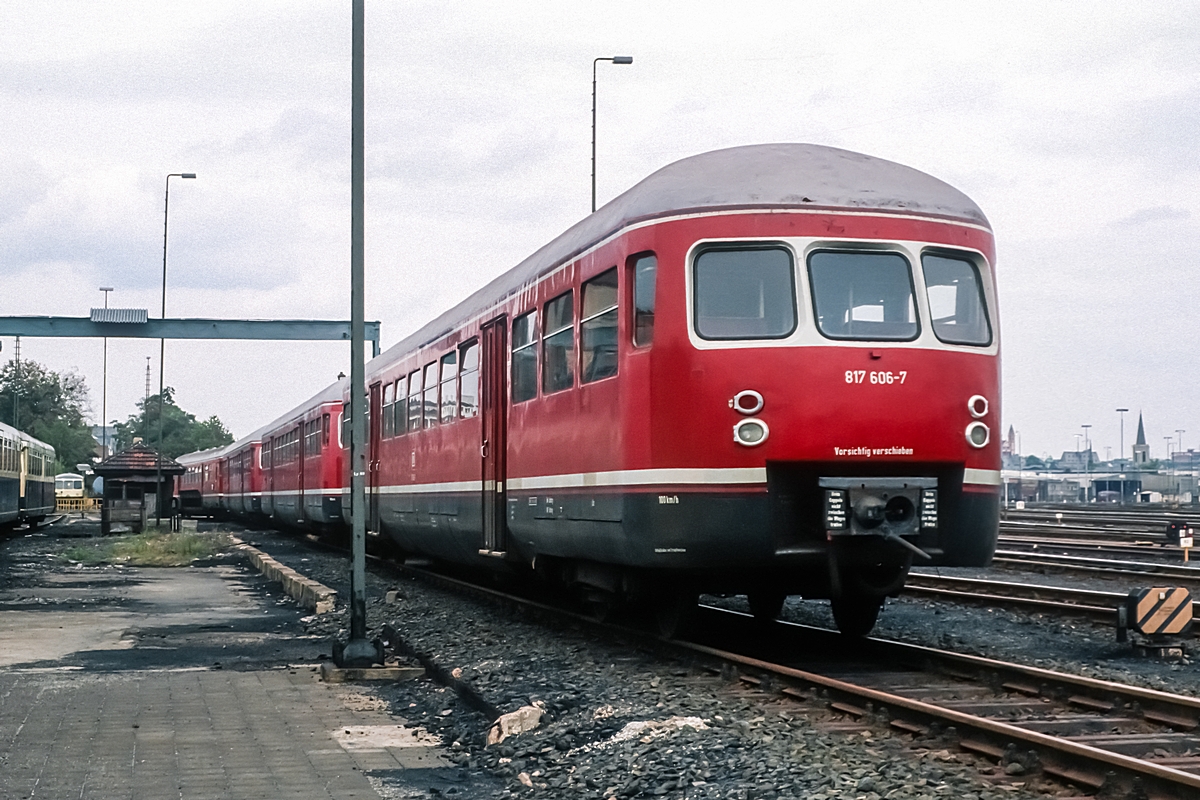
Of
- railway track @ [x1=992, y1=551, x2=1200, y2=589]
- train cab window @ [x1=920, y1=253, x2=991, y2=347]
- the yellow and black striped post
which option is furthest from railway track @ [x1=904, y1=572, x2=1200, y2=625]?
train cab window @ [x1=920, y1=253, x2=991, y2=347]

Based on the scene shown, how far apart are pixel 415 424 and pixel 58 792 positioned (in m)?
12.0

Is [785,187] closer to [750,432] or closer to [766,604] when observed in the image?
[750,432]

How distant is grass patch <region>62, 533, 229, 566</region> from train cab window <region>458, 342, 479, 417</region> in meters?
12.9

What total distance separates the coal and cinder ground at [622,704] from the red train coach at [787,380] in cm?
109

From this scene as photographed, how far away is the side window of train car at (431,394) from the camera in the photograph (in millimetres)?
17734

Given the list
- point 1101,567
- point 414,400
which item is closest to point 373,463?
point 414,400

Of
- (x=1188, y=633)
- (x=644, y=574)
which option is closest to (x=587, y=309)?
(x=644, y=574)

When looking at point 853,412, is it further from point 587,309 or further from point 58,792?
point 58,792

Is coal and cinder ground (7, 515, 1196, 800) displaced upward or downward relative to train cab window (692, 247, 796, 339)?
downward

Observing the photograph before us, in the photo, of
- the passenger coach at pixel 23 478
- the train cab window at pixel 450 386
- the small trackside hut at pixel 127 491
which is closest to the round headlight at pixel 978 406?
the train cab window at pixel 450 386

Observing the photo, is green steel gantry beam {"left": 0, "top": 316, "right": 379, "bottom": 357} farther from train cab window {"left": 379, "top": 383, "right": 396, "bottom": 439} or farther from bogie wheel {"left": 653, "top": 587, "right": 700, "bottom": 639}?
bogie wheel {"left": 653, "top": 587, "right": 700, "bottom": 639}

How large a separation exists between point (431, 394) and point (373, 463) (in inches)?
177

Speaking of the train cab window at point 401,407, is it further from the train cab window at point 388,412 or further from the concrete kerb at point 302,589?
the concrete kerb at point 302,589

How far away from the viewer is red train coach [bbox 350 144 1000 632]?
32.8ft
